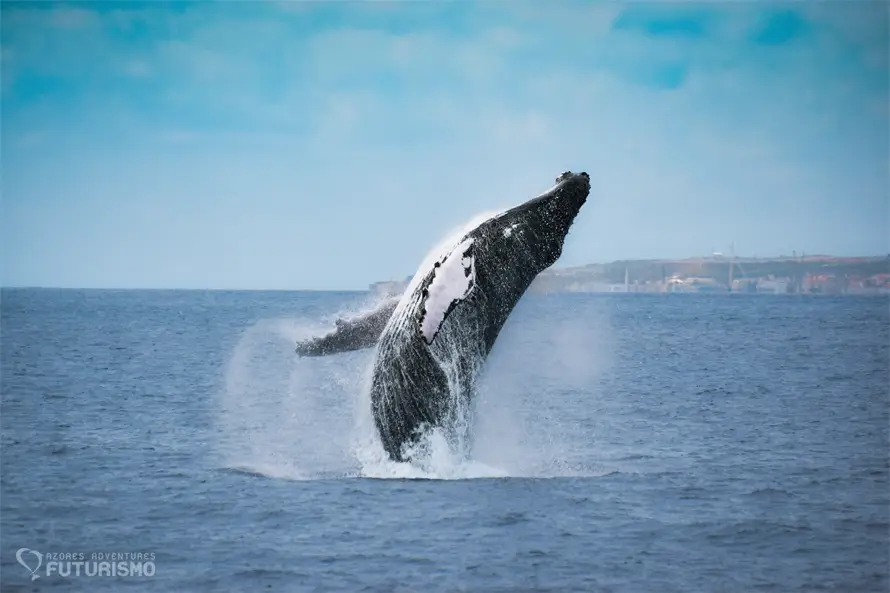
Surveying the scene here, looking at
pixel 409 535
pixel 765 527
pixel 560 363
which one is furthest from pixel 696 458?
pixel 560 363

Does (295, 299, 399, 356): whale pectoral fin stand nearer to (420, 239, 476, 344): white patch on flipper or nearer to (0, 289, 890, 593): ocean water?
(0, 289, 890, 593): ocean water

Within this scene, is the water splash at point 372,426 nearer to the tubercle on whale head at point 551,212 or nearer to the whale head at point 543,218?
the whale head at point 543,218

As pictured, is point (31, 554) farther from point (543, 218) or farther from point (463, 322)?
point (543, 218)

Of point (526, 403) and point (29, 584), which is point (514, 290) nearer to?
point (29, 584)

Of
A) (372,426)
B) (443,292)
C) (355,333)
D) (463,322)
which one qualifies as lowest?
(372,426)

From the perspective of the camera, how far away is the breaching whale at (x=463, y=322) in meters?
12.0

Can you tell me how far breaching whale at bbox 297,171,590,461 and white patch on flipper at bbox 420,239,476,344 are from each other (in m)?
0.26

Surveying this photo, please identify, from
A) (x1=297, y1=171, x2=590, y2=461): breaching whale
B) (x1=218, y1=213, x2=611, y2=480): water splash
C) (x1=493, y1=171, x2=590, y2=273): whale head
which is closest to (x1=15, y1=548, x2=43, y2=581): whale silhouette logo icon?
(x1=218, y1=213, x2=611, y2=480): water splash

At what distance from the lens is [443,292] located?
11359 mm

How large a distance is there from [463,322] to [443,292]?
90 cm

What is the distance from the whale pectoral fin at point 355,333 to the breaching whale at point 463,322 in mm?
731

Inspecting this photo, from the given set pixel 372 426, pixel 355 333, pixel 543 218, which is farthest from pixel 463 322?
pixel 355 333

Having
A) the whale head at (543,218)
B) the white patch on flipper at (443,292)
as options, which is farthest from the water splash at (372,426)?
the white patch on flipper at (443,292)

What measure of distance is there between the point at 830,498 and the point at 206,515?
839 cm
